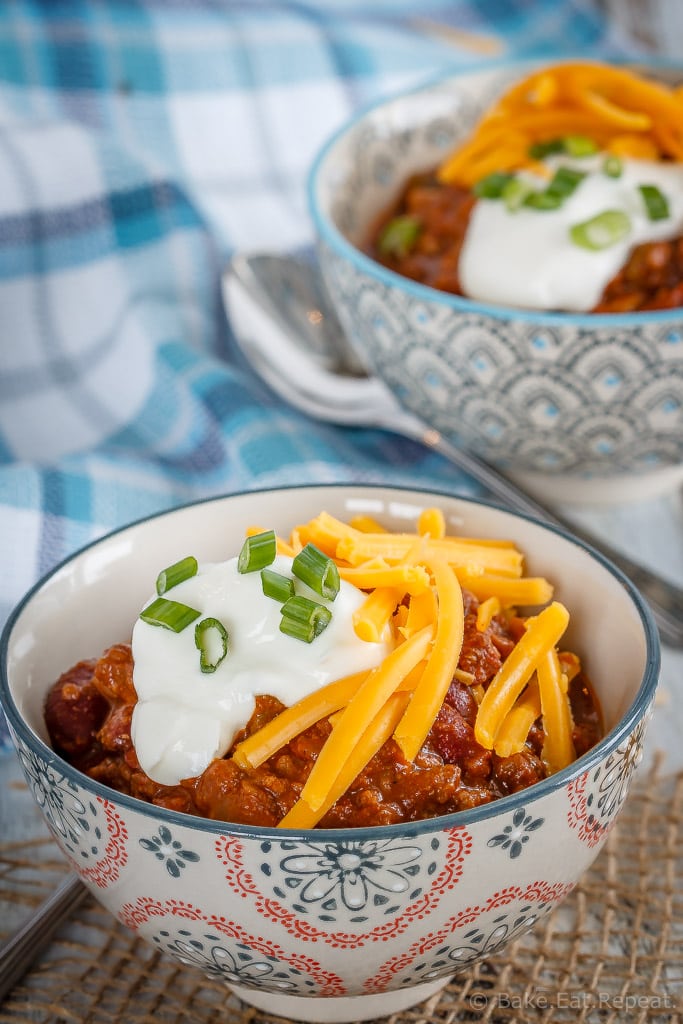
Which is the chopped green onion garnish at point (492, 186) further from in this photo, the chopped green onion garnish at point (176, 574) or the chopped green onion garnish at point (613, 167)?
the chopped green onion garnish at point (176, 574)

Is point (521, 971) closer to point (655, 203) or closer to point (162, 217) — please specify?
point (655, 203)

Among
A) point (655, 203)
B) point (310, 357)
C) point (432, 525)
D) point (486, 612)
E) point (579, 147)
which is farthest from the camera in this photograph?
point (310, 357)

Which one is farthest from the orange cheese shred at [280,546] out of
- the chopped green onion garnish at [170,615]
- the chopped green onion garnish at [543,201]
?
the chopped green onion garnish at [543,201]

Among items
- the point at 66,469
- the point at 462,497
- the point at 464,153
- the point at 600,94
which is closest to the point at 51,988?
the point at 462,497

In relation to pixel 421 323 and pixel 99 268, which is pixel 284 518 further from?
pixel 99 268

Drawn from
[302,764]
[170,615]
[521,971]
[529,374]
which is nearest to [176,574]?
[170,615]

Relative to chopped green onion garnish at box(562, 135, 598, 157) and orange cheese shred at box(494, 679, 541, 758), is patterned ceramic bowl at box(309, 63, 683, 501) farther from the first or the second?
orange cheese shred at box(494, 679, 541, 758)

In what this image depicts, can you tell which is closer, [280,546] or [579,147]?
[280,546]
